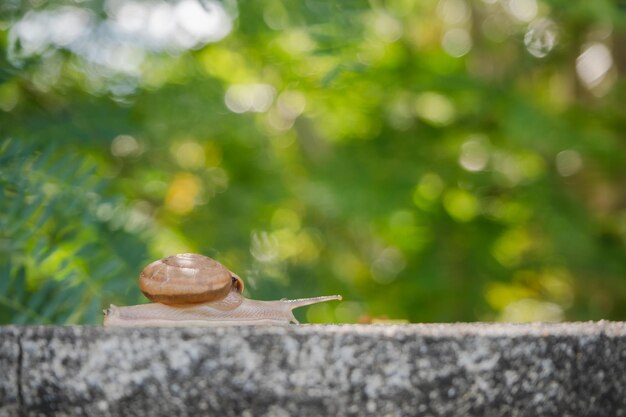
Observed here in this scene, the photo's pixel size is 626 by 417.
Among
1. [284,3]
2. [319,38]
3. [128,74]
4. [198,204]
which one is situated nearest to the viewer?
[319,38]

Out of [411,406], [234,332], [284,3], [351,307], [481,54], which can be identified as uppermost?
[481,54]

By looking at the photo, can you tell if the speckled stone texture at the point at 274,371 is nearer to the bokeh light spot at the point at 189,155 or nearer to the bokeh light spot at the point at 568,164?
the bokeh light spot at the point at 189,155

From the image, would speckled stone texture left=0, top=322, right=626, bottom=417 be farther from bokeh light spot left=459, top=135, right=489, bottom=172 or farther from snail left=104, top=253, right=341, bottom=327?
bokeh light spot left=459, top=135, right=489, bottom=172

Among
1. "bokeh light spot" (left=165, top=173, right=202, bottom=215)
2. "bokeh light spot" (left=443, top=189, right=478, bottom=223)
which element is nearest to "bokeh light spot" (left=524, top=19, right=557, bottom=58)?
"bokeh light spot" (left=443, top=189, right=478, bottom=223)

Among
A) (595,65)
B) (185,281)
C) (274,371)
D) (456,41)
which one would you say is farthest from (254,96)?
(274,371)

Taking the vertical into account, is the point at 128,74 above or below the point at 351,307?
above

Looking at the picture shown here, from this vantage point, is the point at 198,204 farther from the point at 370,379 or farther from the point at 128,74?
the point at 370,379

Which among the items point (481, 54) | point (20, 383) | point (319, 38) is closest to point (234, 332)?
point (20, 383)
